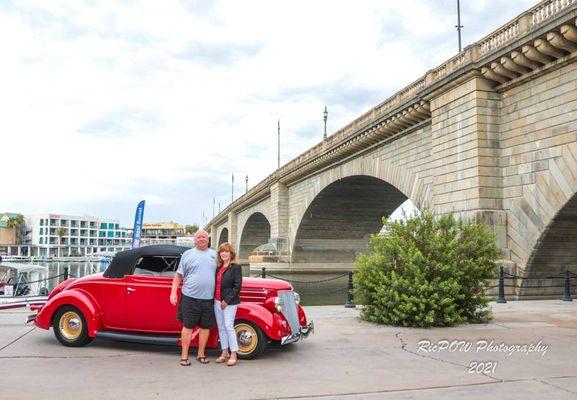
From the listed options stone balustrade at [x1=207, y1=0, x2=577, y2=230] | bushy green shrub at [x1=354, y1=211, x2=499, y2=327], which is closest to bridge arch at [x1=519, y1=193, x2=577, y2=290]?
stone balustrade at [x1=207, y1=0, x2=577, y2=230]

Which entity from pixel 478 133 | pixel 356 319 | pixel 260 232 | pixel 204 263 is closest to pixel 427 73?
pixel 478 133

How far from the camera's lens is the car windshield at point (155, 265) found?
25.1 ft

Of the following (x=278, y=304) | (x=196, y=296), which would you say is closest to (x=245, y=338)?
(x=278, y=304)

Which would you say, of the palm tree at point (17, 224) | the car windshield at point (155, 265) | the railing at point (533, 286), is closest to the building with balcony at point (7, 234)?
the palm tree at point (17, 224)

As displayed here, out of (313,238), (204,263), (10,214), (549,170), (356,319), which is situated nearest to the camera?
(204,263)

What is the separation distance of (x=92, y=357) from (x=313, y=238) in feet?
138

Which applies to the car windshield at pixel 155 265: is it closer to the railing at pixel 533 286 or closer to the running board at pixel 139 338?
the running board at pixel 139 338

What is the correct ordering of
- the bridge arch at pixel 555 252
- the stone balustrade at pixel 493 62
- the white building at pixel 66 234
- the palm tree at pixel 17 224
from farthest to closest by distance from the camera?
the white building at pixel 66 234 < the palm tree at pixel 17 224 < the bridge arch at pixel 555 252 < the stone balustrade at pixel 493 62

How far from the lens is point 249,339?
23.0 ft

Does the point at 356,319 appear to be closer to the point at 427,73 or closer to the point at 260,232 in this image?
the point at 427,73

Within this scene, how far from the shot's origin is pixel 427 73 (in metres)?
23.0

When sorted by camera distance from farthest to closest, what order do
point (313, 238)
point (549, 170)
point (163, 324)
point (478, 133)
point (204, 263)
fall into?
point (313, 238), point (478, 133), point (549, 170), point (163, 324), point (204, 263)

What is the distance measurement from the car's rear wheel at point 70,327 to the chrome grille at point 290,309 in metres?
2.82

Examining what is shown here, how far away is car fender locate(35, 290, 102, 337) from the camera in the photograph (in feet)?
24.4
